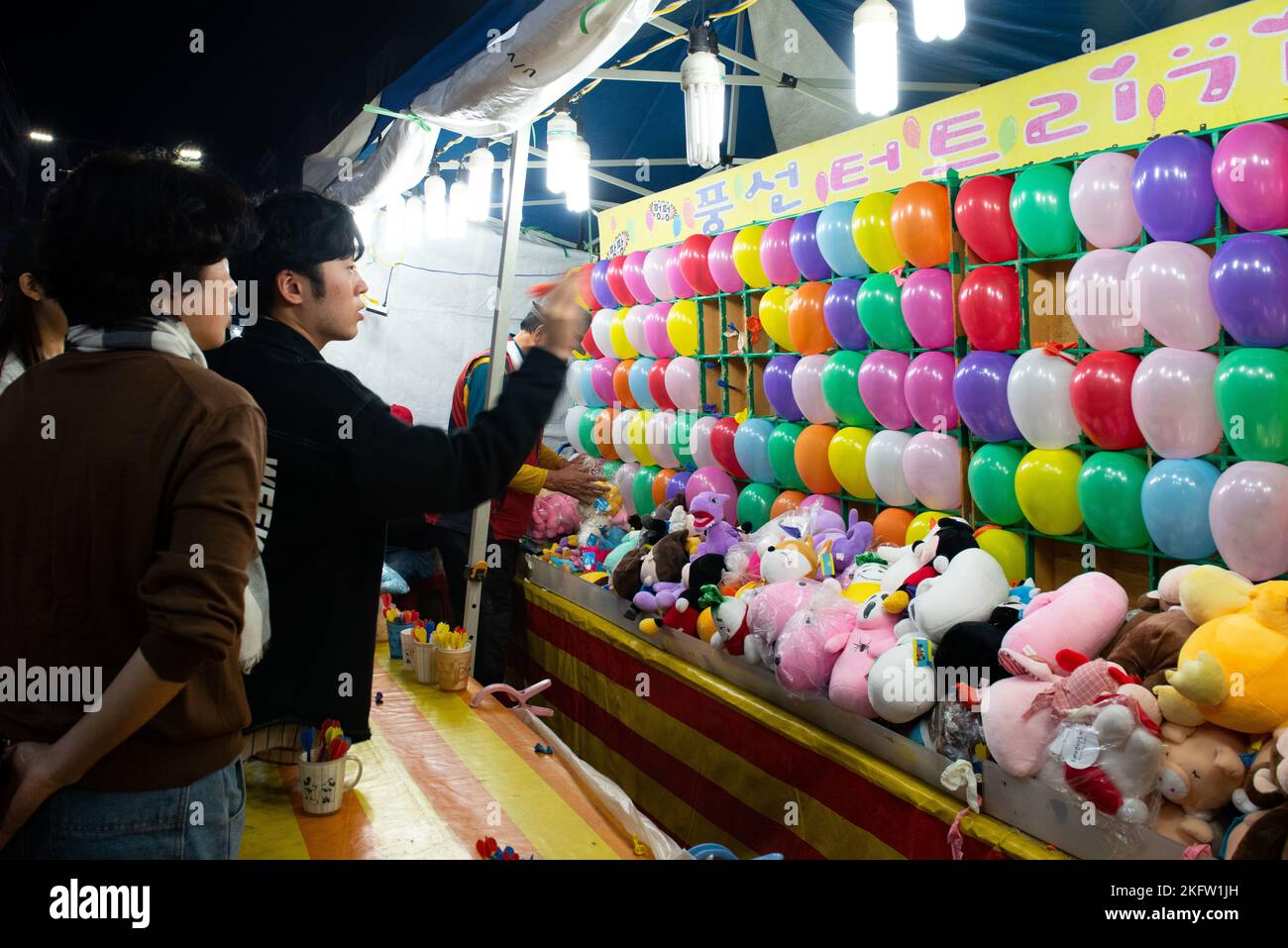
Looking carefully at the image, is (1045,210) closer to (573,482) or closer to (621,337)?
(573,482)

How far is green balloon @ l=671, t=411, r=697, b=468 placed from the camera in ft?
17.3

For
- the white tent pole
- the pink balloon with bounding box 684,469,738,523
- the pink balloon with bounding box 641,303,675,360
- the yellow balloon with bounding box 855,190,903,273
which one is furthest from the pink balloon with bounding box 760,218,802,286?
the white tent pole

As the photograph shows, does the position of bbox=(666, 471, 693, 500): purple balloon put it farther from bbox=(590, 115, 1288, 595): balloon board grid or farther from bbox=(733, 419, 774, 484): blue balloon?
bbox=(590, 115, 1288, 595): balloon board grid

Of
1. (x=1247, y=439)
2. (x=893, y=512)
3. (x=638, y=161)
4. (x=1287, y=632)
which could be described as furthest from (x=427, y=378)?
(x=1287, y=632)

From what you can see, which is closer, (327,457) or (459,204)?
(327,457)

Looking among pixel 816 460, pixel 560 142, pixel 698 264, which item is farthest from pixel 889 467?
pixel 560 142

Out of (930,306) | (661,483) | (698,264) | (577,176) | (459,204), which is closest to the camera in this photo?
(930,306)

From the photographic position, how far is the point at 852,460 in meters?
4.09

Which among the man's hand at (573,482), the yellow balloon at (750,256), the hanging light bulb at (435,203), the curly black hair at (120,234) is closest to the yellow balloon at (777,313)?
the yellow balloon at (750,256)

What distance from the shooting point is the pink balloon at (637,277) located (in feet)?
18.5

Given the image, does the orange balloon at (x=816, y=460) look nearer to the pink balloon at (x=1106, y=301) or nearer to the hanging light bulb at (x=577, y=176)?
the pink balloon at (x=1106, y=301)

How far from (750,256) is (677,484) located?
1.31 m

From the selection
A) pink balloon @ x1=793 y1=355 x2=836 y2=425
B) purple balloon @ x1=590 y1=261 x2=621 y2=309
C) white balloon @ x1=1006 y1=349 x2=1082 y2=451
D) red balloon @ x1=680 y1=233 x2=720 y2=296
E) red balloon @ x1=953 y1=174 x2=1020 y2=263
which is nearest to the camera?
white balloon @ x1=1006 y1=349 x2=1082 y2=451

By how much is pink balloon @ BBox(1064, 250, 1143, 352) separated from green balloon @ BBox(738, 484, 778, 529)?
186cm
